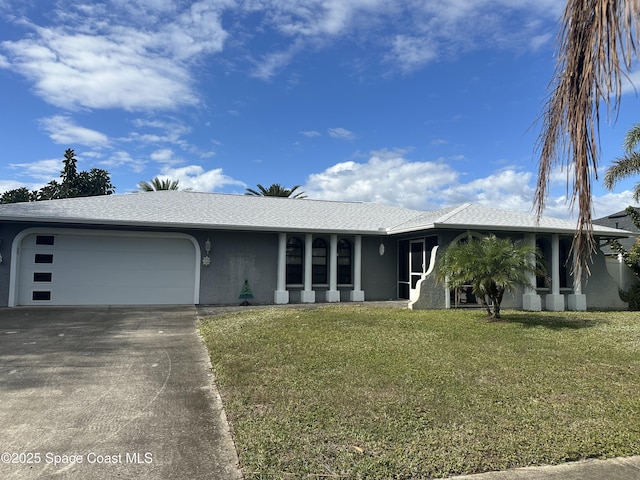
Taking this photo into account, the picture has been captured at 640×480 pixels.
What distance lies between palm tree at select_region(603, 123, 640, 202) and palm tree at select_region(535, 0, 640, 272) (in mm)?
17615

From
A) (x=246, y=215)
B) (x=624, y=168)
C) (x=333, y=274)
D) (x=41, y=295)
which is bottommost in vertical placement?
(x=41, y=295)

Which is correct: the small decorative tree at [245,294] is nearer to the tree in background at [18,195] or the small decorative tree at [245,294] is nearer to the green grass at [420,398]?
the green grass at [420,398]

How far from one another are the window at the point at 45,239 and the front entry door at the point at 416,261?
12591mm

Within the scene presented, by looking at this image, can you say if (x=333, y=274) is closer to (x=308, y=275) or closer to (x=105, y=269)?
(x=308, y=275)

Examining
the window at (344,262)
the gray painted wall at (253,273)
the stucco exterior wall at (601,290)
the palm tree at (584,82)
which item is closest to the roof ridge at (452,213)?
the gray painted wall at (253,273)

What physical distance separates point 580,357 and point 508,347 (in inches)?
44.7

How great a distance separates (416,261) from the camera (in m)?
15.1

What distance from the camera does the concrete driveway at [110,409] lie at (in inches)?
126

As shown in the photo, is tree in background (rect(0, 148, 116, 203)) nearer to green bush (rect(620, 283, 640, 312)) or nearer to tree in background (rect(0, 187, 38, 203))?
tree in background (rect(0, 187, 38, 203))

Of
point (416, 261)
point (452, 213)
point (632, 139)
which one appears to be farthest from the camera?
point (632, 139)

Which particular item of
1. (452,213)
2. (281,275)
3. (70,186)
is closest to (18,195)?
(70,186)

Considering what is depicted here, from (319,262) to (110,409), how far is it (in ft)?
37.2

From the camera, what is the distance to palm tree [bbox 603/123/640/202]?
1727cm

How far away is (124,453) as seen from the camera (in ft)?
11.1
